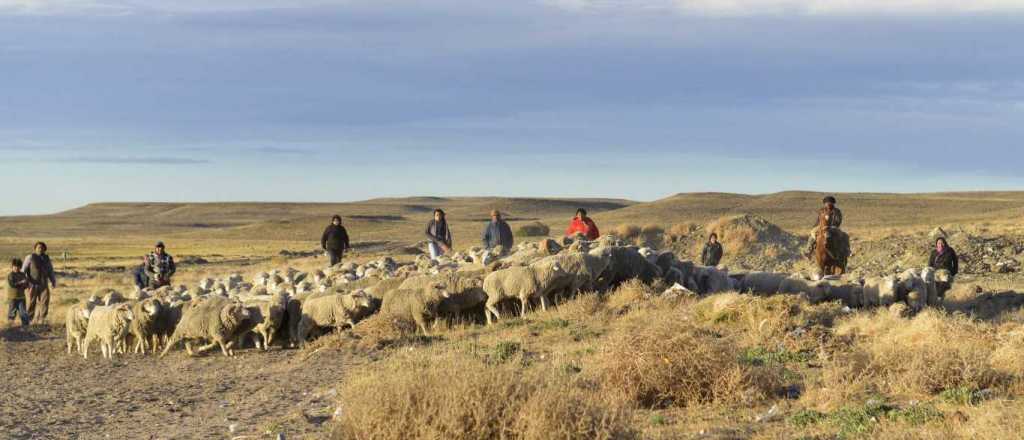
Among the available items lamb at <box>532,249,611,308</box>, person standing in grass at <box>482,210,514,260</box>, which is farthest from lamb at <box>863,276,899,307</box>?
person standing in grass at <box>482,210,514,260</box>

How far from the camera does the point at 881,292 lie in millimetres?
16109

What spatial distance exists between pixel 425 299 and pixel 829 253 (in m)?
7.25

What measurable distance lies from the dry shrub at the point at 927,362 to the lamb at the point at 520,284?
552 centimetres

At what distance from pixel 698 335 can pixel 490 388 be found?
358 cm

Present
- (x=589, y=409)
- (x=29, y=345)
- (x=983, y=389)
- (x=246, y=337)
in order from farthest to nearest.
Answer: (x=29, y=345) < (x=246, y=337) < (x=983, y=389) < (x=589, y=409)

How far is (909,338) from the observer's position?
11.1m

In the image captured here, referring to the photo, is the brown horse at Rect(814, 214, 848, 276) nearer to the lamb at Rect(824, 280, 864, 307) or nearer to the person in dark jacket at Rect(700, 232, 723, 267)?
the lamb at Rect(824, 280, 864, 307)

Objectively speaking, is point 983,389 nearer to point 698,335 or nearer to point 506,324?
point 698,335

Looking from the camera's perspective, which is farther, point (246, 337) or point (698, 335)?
point (246, 337)

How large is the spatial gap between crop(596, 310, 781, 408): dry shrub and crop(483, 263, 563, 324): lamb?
6153mm

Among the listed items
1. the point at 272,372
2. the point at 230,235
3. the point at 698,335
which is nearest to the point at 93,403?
the point at 272,372

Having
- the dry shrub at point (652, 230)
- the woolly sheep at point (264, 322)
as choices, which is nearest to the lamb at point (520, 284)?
the woolly sheep at point (264, 322)

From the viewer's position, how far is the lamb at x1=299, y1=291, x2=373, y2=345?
51.8 ft

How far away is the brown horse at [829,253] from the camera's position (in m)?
18.3
